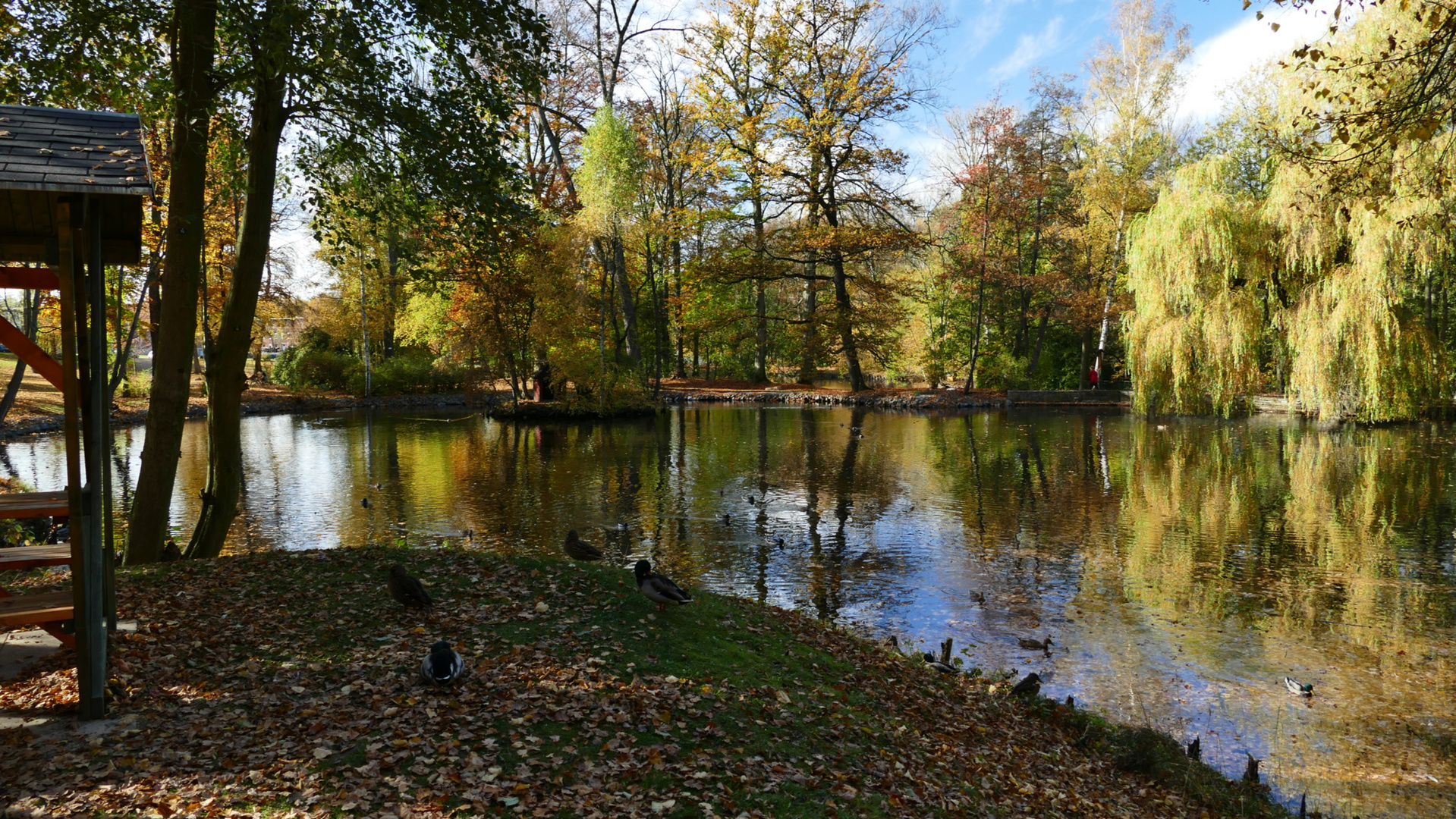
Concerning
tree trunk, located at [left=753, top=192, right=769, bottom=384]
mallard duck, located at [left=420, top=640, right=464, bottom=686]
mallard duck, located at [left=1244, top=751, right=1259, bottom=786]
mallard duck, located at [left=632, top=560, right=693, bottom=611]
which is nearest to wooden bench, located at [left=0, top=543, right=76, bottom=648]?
mallard duck, located at [left=420, top=640, right=464, bottom=686]

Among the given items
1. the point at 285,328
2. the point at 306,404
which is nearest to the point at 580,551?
the point at 306,404

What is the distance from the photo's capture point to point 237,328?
927cm

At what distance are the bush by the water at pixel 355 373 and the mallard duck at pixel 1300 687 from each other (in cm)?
4153

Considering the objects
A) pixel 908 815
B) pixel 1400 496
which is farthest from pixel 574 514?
Result: pixel 1400 496

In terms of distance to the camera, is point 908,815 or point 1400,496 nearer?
point 908,815

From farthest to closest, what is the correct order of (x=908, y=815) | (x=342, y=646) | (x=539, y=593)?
(x=539, y=593), (x=342, y=646), (x=908, y=815)

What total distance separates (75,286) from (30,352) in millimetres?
566

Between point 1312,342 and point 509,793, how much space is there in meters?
29.0

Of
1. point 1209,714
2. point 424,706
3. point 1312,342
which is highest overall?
point 1312,342

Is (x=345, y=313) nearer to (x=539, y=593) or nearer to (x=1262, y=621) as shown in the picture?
(x=539, y=593)

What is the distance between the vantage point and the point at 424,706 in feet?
17.9

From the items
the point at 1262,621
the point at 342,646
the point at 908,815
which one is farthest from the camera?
the point at 1262,621

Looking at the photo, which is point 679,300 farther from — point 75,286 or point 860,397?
point 75,286

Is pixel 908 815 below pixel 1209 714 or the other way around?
the other way around
